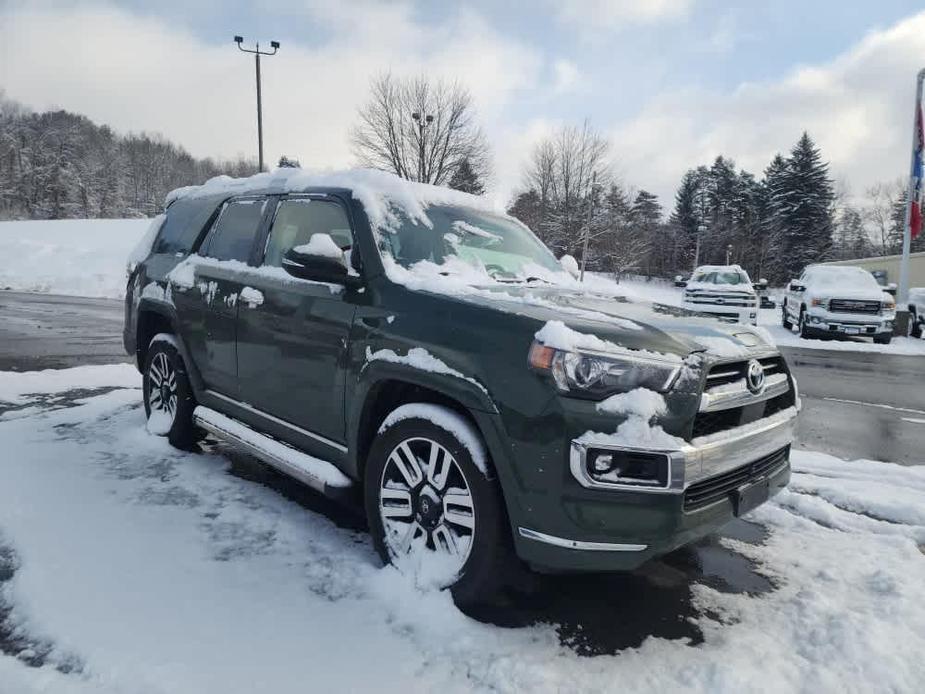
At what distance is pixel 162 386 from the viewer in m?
4.77

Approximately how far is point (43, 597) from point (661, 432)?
2613 millimetres

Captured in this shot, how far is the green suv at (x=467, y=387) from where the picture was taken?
2.23 m

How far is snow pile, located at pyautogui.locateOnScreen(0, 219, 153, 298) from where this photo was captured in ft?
77.4

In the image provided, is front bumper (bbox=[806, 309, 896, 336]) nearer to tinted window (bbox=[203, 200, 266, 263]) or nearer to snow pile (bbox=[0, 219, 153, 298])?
tinted window (bbox=[203, 200, 266, 263])

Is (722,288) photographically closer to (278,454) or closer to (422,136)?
(278,454)

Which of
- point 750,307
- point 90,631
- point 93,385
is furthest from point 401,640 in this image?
point 750,307

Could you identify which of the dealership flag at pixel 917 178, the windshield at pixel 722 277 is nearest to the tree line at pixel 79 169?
the windshield at pixel 722 277

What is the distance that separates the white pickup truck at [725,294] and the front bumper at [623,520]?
49.8ft

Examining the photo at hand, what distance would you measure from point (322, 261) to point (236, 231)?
5.23ft

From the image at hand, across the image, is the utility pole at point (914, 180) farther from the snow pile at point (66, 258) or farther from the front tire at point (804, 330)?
the snow pile at point (66, 258)

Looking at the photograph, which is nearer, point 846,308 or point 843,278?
point 846,308

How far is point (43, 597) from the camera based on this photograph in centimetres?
251

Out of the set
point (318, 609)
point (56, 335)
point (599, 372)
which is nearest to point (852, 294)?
point (599, 372)

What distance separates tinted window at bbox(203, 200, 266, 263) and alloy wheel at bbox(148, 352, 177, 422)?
0.98 meters
